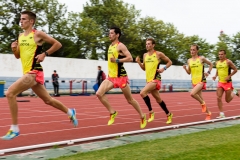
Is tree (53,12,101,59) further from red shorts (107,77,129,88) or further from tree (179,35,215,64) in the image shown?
red shorts (107,77,129,88)

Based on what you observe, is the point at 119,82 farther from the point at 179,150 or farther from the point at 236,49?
the point at 236,49

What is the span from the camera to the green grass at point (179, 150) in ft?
15.4

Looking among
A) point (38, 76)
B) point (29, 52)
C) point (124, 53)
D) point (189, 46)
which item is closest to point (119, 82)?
point (124, 53)

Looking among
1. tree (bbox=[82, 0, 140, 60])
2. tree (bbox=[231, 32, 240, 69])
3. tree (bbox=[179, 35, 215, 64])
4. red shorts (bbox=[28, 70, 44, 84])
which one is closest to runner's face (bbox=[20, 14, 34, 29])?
red shorts (bbox=[28, 70, 44, 84])

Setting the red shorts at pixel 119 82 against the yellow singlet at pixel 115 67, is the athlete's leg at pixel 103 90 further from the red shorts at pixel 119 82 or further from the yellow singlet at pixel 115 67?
the yellow singlet at pixel 115 67

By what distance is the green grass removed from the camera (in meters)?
4.68

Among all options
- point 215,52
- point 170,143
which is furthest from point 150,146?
point 215,52

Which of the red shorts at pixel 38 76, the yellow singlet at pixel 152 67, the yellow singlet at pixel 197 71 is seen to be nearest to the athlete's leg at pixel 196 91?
the yellow singlet at pixel 197 71

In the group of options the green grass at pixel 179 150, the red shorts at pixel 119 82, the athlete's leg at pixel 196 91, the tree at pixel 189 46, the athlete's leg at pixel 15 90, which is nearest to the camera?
the green grass at pixel 179 150

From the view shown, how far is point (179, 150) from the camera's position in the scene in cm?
517

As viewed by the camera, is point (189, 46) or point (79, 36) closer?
point (79, 36)

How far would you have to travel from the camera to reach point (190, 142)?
19.1 feet

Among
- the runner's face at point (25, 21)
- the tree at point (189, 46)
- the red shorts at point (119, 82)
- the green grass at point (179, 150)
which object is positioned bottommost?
the green grass at point (179, 150)

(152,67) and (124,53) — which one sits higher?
(124,53)
